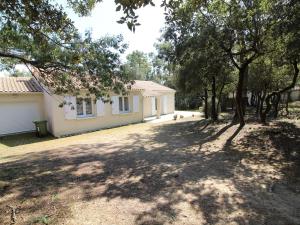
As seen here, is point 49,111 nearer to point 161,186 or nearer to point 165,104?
point 161,186

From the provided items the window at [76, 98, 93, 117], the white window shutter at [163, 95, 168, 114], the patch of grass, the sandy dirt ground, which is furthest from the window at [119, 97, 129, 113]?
the sandy dirt ground

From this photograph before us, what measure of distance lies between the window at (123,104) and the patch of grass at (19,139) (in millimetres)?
6153

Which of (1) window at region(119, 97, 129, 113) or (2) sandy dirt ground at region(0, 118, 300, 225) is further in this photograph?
(1) window at region(119, 97, 129, 113)

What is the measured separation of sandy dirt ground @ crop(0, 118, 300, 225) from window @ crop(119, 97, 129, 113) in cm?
990

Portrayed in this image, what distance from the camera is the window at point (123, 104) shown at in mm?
19797

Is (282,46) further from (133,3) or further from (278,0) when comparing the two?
(133,3)

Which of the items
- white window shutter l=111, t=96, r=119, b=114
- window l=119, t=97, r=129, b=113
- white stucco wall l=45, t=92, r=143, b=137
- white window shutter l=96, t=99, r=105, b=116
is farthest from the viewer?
window l=119, t=97, r=129, b=113

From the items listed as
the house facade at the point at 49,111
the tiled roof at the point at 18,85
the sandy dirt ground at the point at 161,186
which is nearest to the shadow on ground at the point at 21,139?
the house facade at the point at 49,111

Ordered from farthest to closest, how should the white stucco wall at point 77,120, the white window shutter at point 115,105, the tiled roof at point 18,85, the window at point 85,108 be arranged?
the white window shutter at point 115,105 < the window at point 85,108 < the tiled roof at point 18,85 < the white stucco wall at point 77,120

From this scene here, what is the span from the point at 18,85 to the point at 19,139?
4.03 meters

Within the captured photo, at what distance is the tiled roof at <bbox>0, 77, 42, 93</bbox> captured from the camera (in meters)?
15.4

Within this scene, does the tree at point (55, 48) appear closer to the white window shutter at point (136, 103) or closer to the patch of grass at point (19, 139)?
the patch of grass at point (19, 139)

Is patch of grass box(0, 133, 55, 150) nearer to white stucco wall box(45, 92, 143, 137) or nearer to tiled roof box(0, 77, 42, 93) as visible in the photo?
white stucco wall box(45, 92, 143, 137)

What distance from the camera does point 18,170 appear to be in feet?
23.0
